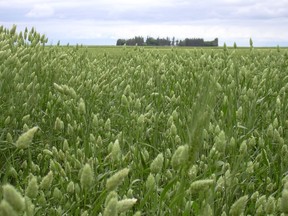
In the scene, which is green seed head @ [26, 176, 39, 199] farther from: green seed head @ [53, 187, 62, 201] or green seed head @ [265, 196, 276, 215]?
green seed head @ [265, 196, 276, 215]

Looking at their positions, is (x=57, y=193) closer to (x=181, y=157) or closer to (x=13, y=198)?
(x=181, y=157)

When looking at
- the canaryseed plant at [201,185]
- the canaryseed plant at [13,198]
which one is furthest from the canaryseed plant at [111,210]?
the canaryseed plant at [201,185]

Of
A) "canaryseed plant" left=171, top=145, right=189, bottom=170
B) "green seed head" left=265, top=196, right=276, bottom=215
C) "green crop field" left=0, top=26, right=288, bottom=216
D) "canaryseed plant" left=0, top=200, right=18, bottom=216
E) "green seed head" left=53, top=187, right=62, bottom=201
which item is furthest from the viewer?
"green seed head" left=53, top=187, right=62, bottom=201

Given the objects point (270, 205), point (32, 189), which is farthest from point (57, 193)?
point (270, 205)

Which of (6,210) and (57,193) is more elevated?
(6,210)

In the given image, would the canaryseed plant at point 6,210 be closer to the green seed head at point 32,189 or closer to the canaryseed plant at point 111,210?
the canaryseed plant at point 111,210

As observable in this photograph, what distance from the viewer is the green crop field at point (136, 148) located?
48.0 inches

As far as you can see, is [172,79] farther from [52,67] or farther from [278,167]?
[278,167]

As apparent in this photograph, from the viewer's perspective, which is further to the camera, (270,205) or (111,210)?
(270,205)

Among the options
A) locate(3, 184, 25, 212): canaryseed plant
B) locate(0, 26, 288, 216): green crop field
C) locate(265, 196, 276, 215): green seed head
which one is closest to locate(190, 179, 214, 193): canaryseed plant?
locate(0, 26, 288, 216): green crop field

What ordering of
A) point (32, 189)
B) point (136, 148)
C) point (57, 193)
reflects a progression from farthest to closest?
point (136, 148), point (57, 193), point (32, 189)

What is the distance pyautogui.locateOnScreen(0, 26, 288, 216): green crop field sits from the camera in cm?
122

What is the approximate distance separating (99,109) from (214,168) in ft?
5.40

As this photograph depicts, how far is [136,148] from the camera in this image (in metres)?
2.03
